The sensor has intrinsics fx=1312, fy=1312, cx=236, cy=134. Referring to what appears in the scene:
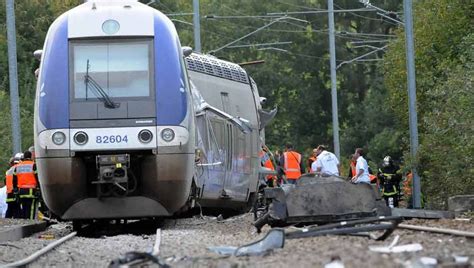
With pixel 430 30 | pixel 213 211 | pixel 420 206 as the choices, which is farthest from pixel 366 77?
pixel 213 211

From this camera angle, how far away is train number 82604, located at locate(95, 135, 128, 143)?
59.6 ft

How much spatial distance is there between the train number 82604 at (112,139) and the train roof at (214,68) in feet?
16.4

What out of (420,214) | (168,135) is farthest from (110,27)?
(420,214)

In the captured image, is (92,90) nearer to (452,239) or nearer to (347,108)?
(452,239)

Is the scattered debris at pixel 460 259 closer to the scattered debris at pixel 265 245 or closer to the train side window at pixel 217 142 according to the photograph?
the scattered debris at pixel 265 245

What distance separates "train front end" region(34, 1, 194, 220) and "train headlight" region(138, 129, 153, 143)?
1 centimetres

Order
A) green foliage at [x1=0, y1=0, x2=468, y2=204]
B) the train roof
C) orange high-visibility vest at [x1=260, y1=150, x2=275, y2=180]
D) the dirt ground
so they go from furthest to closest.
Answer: green foliage at [x1=0, y1=0, x2=468, y2=204] → orange high-visibility vest at [x1=260, y1=150, x2=275, y2=180] → the train roof → the dirt ground

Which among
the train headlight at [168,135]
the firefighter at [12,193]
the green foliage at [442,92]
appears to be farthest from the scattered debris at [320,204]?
the firefighter at [12,193]

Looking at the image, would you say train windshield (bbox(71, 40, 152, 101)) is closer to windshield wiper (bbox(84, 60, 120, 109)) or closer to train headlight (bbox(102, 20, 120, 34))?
windshield wiper (bbox(84, 60, 120, 109))

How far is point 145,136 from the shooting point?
18234 mm

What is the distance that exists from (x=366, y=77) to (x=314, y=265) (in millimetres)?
63243

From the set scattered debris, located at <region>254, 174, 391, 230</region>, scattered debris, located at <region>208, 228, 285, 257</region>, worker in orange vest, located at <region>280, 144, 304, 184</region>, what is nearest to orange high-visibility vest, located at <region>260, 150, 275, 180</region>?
worker in orange vest, located at <region>280, 144, 304, 184</region>

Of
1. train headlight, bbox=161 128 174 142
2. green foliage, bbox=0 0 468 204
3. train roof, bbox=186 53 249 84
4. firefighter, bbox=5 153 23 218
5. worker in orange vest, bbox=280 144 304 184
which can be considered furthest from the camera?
green foliage, bbox=0 0 468 204

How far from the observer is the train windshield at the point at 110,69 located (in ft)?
60.5
